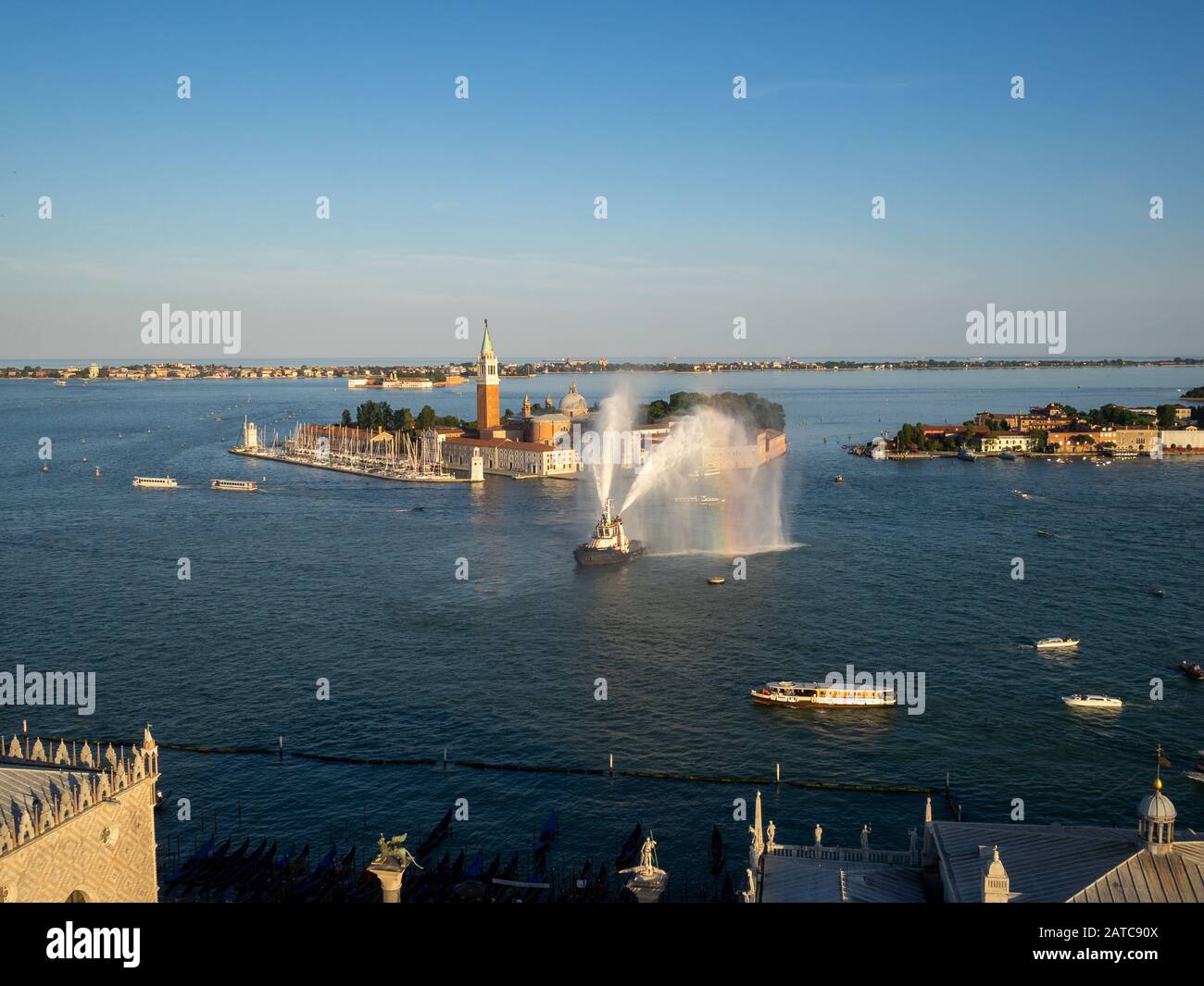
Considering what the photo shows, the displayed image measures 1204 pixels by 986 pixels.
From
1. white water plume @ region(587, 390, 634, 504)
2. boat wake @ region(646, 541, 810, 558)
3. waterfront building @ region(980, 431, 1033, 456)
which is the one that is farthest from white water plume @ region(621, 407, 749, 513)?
waterfront building @ region(980, 431, 1033, 456)

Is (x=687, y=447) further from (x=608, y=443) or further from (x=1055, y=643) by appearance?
(x=1055, y=643)

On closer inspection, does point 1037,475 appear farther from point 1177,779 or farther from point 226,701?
→ point 226,701

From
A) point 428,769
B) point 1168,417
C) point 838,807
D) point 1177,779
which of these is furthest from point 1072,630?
point 1168,417

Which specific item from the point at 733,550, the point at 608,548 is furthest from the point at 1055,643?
the point at 608,548

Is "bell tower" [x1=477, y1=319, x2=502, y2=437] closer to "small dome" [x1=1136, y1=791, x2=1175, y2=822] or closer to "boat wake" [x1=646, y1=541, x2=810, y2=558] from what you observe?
"boat wake" [x1=646, y1=541, x2=810, y2=558]

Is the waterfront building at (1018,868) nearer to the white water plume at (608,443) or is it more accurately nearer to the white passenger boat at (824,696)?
the white passenger boat at (824,696)

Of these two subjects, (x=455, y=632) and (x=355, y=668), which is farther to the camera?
(x=455, y=632)
